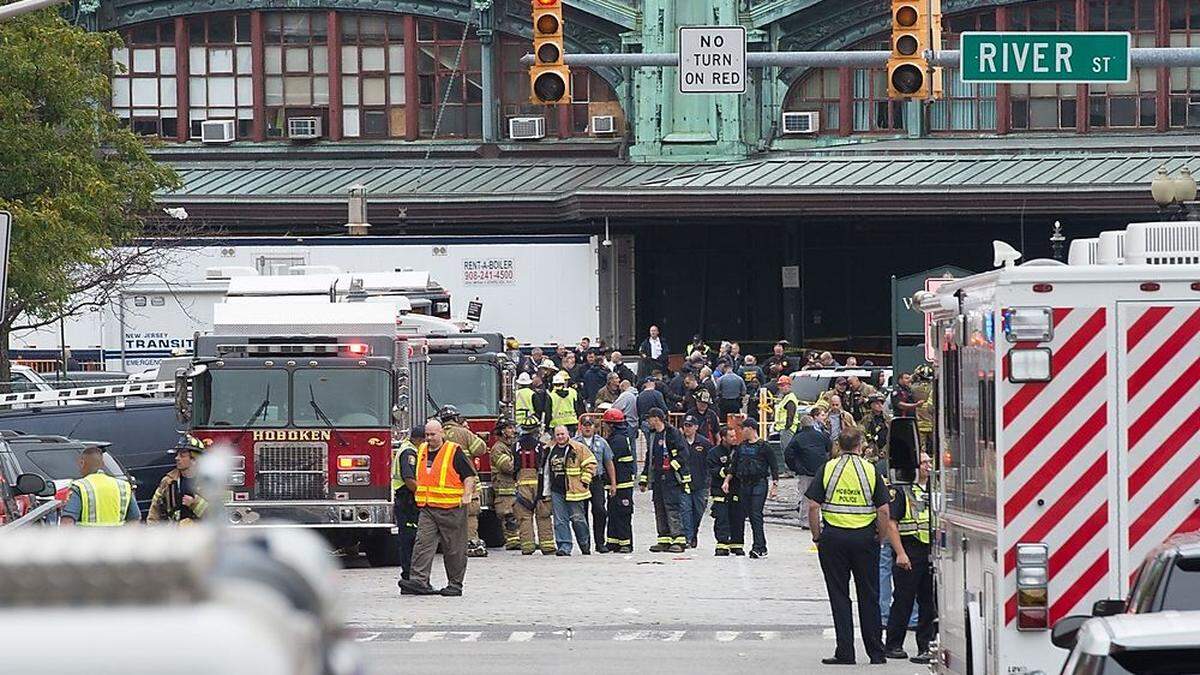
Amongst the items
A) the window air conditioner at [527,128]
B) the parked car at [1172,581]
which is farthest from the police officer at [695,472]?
the window air conditioner at [527,128]

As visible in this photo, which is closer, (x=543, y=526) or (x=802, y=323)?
(x=543, y=526)

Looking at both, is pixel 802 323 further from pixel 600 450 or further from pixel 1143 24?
pixel 600 450

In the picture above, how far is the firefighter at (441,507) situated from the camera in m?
20.9

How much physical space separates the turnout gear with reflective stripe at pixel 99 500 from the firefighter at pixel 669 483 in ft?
33.5

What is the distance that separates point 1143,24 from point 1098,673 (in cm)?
4391

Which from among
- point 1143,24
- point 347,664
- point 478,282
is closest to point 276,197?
point 478,282

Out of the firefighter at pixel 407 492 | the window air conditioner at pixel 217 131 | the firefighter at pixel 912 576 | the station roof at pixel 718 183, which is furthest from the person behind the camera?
the window air conditioner at pixel 217 131

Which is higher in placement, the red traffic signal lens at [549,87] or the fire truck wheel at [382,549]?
the red traffic signal lens at [549,87]

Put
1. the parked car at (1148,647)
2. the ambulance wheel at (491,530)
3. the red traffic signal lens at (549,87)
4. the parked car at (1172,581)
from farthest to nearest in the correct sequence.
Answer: the ambulance wheel at (491,530) < the red traffic signal lens at (549,87) < the parked car at (1172,581) < the parked car at (1148,647)

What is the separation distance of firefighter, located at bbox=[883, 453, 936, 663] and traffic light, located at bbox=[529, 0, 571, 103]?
228 inches

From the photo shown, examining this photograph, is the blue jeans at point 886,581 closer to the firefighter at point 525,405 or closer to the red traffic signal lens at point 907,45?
the red traffic signal lens at point 907,45

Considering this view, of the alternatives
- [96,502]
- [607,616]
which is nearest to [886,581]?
[607,616]

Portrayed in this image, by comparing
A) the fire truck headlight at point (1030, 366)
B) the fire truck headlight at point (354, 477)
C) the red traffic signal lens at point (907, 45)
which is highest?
the red traffic signal lens at point (907, 45)

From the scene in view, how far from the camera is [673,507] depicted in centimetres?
2589
